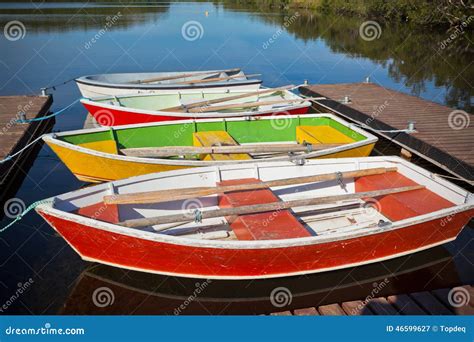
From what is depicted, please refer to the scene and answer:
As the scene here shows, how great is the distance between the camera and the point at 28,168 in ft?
29.0

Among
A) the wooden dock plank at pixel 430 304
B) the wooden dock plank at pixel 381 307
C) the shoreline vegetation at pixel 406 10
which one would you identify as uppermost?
the shoreline vegetation at pixel 406 10

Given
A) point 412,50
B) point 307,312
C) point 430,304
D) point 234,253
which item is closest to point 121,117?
point 234,253

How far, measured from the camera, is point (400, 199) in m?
5.78

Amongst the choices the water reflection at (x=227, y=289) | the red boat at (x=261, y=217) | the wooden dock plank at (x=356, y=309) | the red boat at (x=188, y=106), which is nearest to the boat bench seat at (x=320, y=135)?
the red boat at (x=188, y=106)

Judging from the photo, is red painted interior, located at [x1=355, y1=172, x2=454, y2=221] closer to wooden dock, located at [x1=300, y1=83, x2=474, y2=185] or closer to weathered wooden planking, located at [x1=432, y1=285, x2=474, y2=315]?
weathered wooden planking, located at [x1=432, y1=285, x2=474, y2=315]

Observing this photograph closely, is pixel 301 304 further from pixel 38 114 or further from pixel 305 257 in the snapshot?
pixel 38 114

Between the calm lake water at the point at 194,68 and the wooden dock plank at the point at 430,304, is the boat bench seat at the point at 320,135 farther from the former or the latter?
the wooden dock plank at the point at 430,304

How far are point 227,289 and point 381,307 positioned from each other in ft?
6.11

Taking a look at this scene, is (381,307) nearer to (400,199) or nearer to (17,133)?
(400,199)

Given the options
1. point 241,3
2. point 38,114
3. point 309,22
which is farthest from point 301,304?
point 241,3

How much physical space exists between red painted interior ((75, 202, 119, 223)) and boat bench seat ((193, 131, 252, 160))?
8.31 feet

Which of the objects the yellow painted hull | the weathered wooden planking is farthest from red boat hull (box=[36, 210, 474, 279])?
the yellow painted hull

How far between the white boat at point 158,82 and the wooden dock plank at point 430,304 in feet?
26.4

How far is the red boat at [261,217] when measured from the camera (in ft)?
15.5
